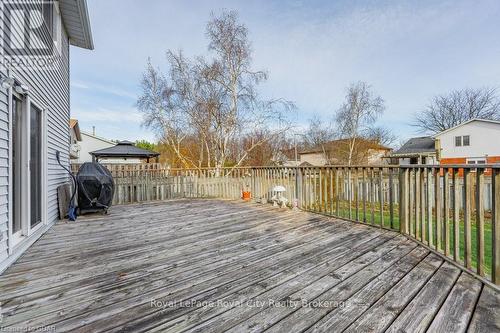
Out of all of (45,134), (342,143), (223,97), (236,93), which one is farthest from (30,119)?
(342,143)

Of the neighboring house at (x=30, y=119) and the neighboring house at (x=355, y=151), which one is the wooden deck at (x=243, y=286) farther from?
the neighboring house at (x=355, y=151)

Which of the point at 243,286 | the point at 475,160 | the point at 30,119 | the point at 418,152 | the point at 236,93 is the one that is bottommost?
the point at 243,286

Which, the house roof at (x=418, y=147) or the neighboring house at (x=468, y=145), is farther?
the house roof at (x=418, y=147)

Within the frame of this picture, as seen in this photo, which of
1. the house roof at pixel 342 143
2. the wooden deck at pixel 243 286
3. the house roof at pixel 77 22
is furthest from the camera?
the house roof at pixel 342 143

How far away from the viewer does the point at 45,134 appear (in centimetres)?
388

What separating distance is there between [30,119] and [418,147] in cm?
2737

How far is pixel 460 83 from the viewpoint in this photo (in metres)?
22.7

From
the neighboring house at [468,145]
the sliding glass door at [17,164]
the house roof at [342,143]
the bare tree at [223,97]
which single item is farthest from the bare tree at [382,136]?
the sliding glass door at [17,164]

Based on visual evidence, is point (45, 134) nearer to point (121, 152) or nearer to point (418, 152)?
point (121, 152)

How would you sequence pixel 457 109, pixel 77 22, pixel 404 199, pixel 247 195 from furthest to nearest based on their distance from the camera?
1. pixel 457 109
2. pixel 247 195
3. pixel 77 22
4. pixel 404 199

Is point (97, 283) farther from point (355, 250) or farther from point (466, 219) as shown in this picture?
point (466, 219)

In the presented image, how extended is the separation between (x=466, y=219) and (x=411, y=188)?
1.07m

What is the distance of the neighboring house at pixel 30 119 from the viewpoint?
2.44 meters

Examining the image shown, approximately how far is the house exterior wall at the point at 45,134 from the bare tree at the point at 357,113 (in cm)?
1808
